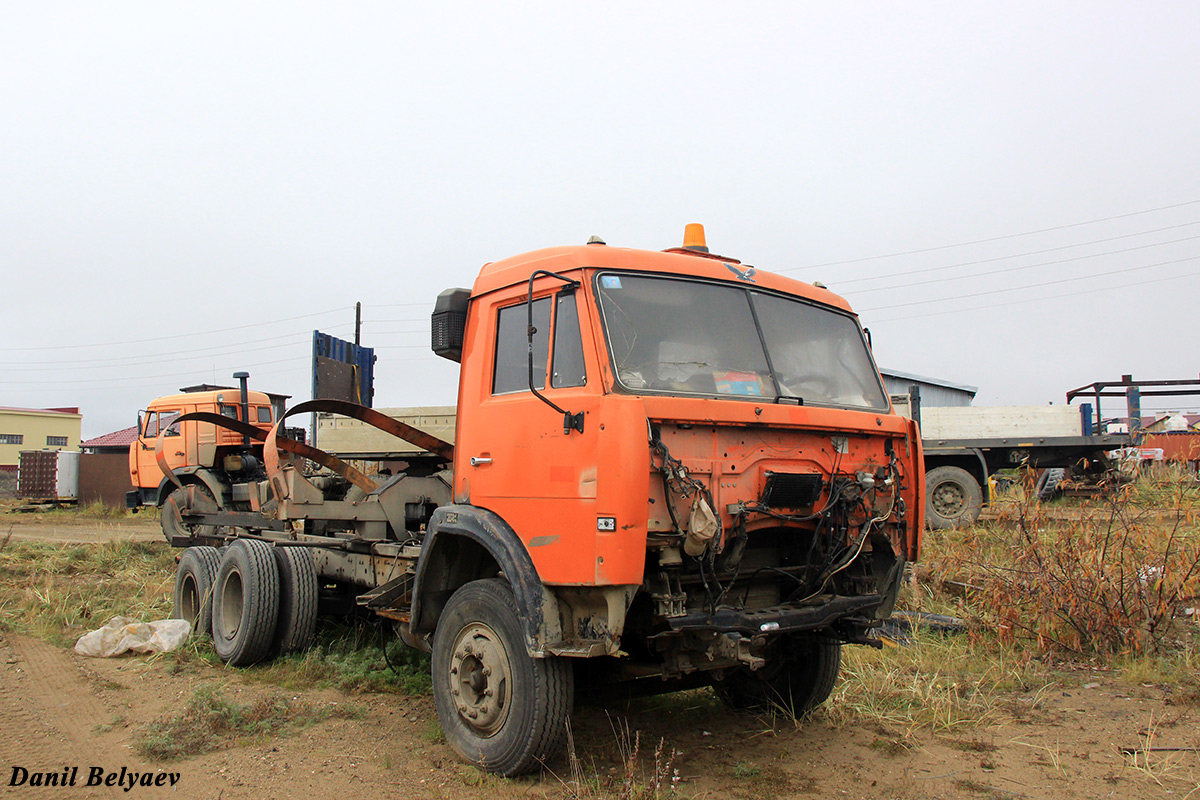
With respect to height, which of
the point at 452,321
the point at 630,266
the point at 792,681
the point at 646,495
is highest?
the point at 630,266

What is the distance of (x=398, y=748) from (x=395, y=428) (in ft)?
6.47

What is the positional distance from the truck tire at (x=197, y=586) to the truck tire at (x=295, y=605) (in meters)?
0.92

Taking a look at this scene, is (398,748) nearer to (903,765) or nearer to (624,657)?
(624,657)

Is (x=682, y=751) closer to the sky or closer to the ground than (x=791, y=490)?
closer to the ground

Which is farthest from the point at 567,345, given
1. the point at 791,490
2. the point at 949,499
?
the point at 949,499

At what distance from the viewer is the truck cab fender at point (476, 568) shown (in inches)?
152

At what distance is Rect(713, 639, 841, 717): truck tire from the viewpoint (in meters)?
5.20

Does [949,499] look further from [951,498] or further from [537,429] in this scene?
[537,429]

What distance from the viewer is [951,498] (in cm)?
1294

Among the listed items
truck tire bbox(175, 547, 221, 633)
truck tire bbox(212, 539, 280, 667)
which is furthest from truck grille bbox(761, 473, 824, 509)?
truck tire bbox(175, 547, 221, 633)

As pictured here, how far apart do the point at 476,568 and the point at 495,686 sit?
2.43 ft

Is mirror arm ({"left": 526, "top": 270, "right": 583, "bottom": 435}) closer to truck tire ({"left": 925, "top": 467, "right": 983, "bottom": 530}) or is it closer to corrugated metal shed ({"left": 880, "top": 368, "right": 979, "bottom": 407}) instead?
truck tire ({"left": 925, "top": 467, "right": 983, "bottom": 530})

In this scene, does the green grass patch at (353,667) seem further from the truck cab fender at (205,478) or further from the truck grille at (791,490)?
the truck cab fender at (205,478)

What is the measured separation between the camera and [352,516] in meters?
6.10
